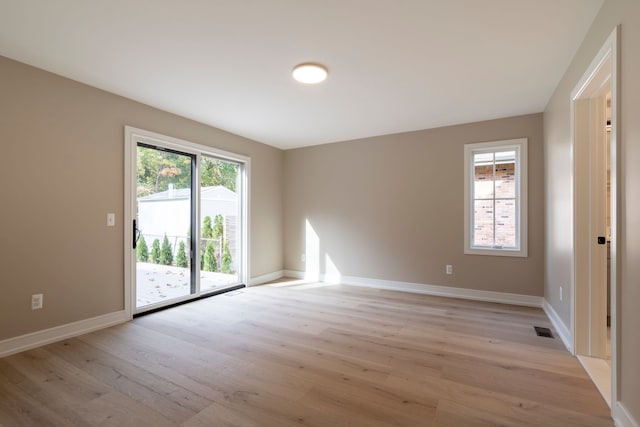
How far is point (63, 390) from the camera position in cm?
197

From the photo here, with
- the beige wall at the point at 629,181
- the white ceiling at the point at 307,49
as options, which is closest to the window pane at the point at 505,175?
the white ceiling at the point at 307,49

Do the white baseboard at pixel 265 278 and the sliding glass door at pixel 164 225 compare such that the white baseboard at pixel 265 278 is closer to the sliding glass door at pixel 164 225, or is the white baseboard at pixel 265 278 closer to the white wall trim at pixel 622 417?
the sliding glass door at pixel 164 225

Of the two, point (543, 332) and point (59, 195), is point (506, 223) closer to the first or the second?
point (543, 332)

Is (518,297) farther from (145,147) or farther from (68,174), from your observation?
(68,174)

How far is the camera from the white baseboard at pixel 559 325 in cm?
257

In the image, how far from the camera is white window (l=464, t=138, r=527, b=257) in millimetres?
3857

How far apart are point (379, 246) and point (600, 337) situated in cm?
281

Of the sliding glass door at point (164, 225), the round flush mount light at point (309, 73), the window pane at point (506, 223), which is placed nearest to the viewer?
the round flush mount light at point (309, 73)

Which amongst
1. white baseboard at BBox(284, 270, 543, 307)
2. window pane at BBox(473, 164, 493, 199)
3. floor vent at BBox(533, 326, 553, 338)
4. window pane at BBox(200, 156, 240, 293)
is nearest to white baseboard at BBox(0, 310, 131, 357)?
window pane at BBox(200, 156, 240, 293)

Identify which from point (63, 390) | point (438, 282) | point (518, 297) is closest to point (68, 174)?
point (63, 390)

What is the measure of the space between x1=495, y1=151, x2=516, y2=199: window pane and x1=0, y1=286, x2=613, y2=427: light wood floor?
5.34ft

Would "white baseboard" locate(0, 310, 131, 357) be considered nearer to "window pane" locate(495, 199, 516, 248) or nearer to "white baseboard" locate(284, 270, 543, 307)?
"white baseboard" locate(284, 270, 543, 307)

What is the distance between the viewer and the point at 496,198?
4074 millimetres

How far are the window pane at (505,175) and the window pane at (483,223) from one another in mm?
210
